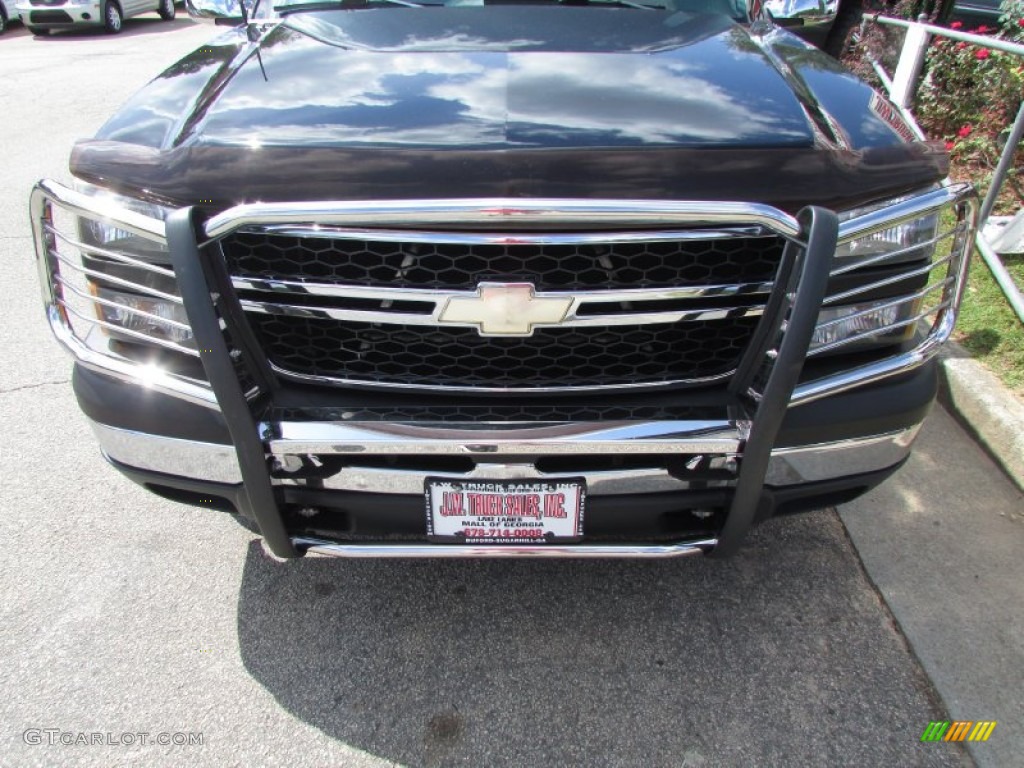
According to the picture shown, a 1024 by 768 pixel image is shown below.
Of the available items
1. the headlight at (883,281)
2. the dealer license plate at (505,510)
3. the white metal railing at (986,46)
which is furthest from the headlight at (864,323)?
the white metal railing at (986,46)

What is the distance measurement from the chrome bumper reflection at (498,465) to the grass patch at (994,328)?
1.79 m

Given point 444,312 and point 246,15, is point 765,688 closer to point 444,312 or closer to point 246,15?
point 444,312

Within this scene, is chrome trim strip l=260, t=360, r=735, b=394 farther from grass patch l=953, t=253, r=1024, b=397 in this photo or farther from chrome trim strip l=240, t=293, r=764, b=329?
grass patch l=953, t=253, r=1024, b=397

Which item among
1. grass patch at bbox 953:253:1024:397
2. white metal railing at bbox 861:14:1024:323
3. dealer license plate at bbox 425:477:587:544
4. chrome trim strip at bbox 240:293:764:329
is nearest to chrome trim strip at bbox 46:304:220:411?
chrome trim strip at bbox 240:293:764:329

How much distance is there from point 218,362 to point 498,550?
32.9 inches

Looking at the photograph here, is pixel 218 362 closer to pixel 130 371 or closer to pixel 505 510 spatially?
pixel 130 371

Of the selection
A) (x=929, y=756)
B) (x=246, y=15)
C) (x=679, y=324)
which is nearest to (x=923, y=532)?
(x=929, y=756)

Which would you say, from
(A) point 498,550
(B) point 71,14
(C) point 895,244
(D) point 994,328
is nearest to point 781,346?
(C) point 895,244

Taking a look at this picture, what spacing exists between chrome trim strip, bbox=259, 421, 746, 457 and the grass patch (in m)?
2.31

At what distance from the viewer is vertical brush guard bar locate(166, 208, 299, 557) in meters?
1.67

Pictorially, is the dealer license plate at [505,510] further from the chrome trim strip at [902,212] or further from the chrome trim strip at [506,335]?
the chrome trim strip at [902,212]

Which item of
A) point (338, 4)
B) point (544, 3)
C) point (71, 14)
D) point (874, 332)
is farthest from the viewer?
point (71, 14)

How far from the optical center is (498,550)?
1.99m

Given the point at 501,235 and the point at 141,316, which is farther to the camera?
the point at 141,316
